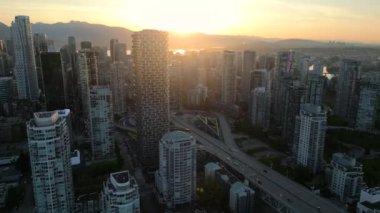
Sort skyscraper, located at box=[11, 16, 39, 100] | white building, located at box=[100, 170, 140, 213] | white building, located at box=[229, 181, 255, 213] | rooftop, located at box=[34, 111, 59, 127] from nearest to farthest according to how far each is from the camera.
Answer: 1. white building, located at box=[100, 170, 140, 213]
2. rooftop, located at box=[34, 111, 59, 127]
3. white building, located at box=[229, 181, 255, 213]
4. skyscraper, located at box=[11, 16, 39, 100]

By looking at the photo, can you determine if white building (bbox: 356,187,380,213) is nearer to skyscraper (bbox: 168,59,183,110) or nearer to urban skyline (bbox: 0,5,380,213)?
urban skyline (bbox: 0,5,380,213)

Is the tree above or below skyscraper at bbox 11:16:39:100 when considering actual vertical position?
below

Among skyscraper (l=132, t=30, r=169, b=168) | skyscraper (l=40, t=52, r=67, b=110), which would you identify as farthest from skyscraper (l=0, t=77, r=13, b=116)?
skyscraper (l=132, t=30, r=169, b=168)

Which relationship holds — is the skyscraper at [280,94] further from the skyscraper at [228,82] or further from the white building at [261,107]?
the skyscraper at [228,82]

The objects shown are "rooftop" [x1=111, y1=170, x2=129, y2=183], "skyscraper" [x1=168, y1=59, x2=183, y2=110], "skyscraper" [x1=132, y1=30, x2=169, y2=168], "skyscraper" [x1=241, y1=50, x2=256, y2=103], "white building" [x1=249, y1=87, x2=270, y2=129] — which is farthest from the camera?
"skyscraper" [x1=241, y1=50, x2=256, y2=103]

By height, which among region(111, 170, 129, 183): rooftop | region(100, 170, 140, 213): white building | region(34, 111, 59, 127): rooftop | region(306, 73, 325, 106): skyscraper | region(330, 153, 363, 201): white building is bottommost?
region(330, 153, 363, 201): white building

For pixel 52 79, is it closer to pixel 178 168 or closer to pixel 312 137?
pixel 178 168
